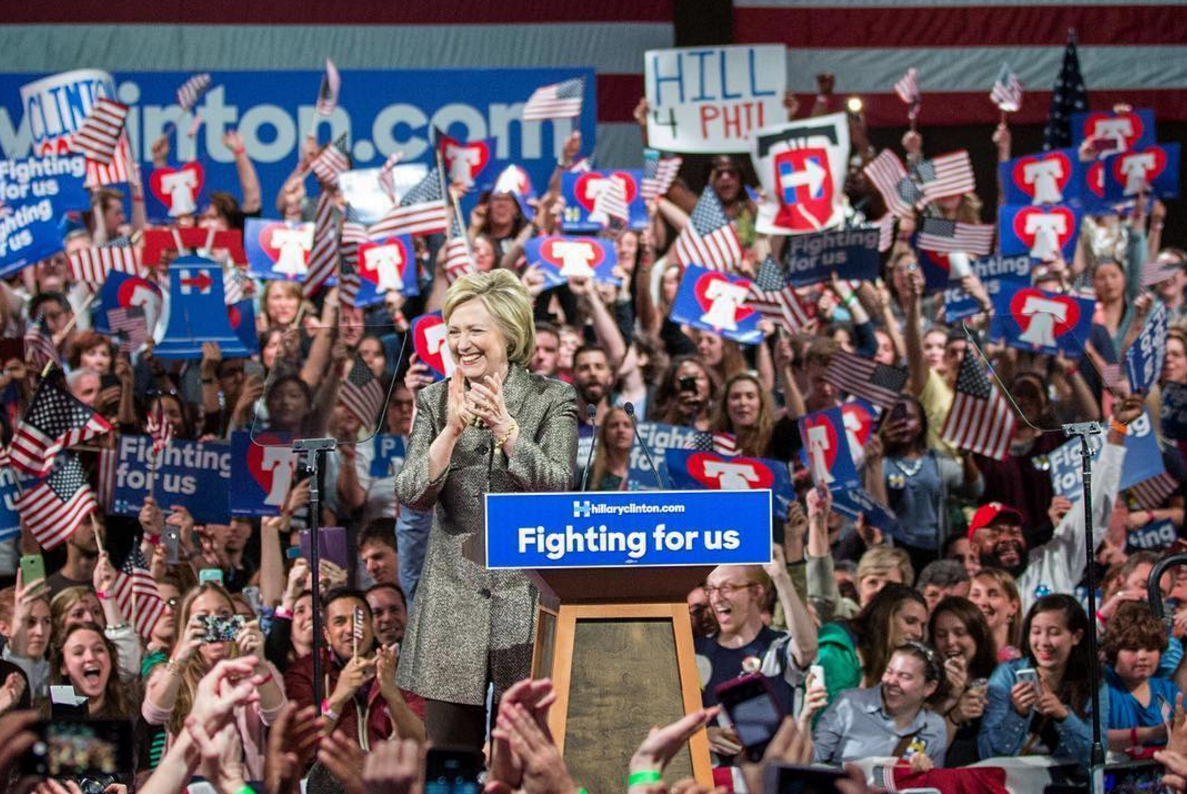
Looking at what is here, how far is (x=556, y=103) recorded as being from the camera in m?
11.1

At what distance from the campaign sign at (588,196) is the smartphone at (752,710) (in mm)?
5596

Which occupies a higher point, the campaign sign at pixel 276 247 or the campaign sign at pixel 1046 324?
the campaign sign at pixel 276 247

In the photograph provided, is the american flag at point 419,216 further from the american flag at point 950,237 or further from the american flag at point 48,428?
the american flag at point 950,237

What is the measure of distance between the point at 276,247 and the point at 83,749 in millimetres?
6396

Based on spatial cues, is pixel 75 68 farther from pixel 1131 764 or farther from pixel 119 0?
pixel 1131 764

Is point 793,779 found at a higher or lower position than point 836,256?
lower

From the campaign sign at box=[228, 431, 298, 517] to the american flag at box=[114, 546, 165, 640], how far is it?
1.89 ft

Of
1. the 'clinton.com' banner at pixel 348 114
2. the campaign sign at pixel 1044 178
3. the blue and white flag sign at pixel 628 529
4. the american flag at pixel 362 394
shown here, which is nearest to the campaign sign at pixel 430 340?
the american flag at pixel 362 394

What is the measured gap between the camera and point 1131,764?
4645mm

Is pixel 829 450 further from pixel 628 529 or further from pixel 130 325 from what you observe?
pixel 628 529

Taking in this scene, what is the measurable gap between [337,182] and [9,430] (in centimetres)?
336

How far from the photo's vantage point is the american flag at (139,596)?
663cm

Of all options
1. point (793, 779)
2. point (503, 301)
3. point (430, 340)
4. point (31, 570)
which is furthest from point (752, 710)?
point (430, 340)

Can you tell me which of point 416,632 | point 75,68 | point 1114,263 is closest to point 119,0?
point 75,68
